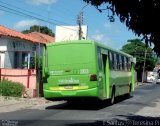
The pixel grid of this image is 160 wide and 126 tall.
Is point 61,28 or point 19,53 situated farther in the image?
point 61,28

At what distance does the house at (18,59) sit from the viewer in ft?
94.1

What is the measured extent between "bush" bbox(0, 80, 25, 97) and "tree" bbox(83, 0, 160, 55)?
16916 mm

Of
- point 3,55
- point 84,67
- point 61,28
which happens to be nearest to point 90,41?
point 84,67

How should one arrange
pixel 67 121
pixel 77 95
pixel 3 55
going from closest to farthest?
pixel 67 121 → pixel 77 95 → pixel 3 55

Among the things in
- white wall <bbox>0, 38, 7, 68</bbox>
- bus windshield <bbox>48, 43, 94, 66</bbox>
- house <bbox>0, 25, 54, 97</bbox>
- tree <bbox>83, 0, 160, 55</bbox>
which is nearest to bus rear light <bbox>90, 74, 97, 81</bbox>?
bus windshield <bbox>48, 43, 94, 66</bbox>

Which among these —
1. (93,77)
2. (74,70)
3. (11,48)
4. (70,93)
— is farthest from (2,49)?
(93,77)

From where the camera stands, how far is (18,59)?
123ft

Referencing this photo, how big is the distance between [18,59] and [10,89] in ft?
35.8

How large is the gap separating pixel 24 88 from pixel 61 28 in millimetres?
24349

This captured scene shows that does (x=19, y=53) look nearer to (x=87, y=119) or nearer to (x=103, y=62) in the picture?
(x=103, y=62)

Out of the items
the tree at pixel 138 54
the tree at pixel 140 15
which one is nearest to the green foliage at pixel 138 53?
the tree at pixel 138 54

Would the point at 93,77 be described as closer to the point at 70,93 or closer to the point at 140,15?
the point at 70,93

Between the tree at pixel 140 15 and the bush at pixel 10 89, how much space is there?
16916 millimetres

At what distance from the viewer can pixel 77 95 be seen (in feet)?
69.1
